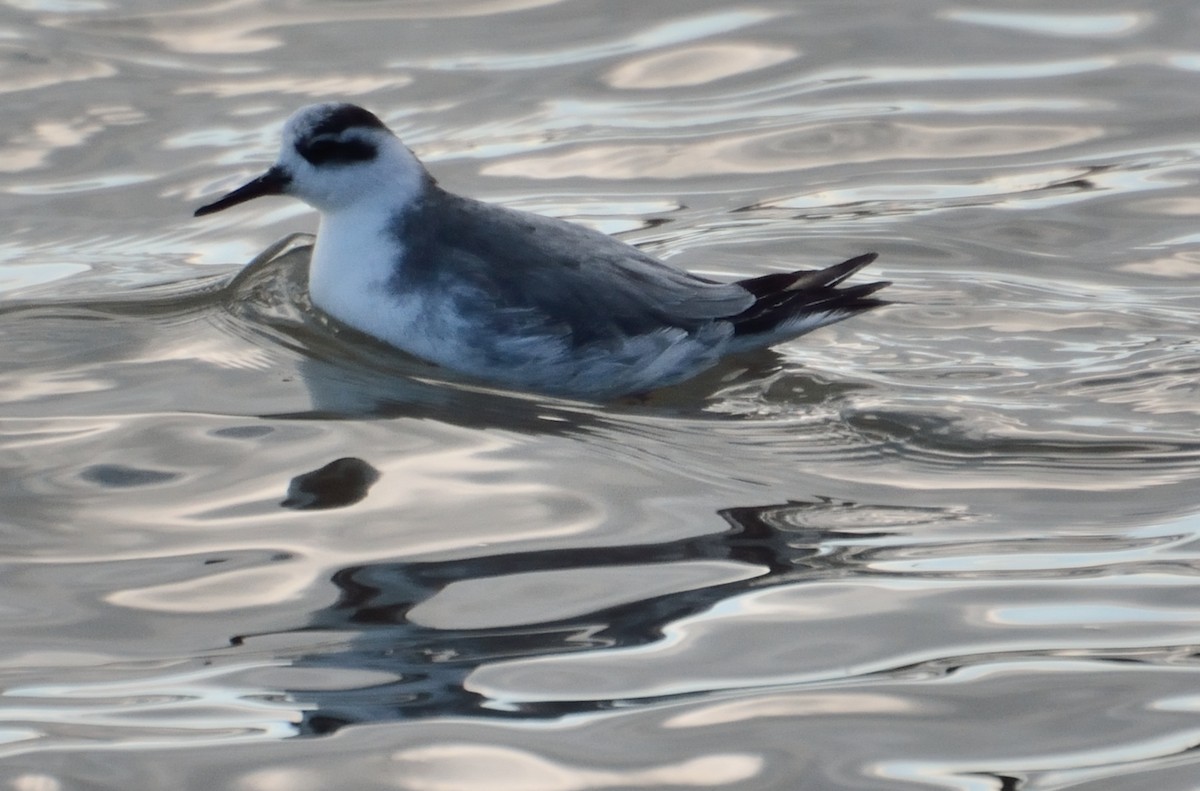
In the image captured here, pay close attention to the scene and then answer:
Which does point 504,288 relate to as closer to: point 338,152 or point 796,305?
point 338,152

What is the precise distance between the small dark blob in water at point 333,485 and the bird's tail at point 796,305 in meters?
1.76

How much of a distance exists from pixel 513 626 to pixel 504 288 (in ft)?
6.99

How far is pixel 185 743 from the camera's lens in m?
4.10

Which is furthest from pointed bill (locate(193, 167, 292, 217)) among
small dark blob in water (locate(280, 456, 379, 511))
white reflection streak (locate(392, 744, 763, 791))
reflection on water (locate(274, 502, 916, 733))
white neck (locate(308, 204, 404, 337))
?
white reflection streak (locate(392, 744, 763, 791))

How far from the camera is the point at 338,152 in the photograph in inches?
275

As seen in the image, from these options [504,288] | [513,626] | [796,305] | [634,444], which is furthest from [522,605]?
[796,305]

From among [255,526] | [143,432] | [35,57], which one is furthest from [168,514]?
[35,57]

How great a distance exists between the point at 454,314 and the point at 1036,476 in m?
2.28

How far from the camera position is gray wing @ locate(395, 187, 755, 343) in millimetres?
6480

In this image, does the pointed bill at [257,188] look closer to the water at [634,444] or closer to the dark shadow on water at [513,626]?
the water at [634,444]

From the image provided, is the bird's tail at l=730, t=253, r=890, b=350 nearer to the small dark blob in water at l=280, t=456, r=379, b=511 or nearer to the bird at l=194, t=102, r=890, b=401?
the bird at l=194, t=102, r=890, b=401

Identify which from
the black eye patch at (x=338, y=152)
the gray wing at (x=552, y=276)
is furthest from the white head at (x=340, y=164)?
the gray wing at (x=552, y=276)

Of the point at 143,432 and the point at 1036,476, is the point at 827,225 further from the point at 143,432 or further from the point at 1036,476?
the point at 143,432

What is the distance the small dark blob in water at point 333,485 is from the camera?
5531 millimetres
